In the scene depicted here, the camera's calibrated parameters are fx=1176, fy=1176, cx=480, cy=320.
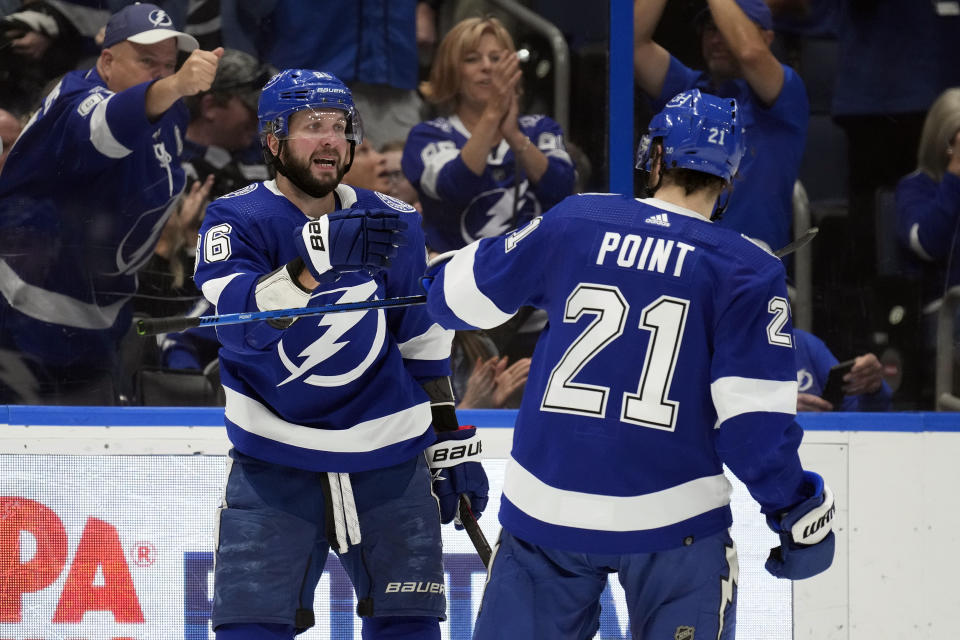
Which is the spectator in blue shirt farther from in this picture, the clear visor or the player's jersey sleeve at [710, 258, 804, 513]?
the player's jersey sleeve at [710, 258, 804, 513]

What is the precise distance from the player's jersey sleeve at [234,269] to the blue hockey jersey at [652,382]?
506 mm

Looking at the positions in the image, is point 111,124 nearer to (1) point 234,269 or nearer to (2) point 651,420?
(1) point 234,269

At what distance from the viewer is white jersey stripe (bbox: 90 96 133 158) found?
326 centimetres

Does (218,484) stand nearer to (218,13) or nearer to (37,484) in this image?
(37,484)

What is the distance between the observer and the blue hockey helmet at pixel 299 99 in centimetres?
228

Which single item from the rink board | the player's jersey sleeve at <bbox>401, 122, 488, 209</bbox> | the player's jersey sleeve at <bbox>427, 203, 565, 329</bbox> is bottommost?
the rink board

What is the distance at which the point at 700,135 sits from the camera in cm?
192

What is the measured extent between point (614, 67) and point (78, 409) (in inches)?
67.9

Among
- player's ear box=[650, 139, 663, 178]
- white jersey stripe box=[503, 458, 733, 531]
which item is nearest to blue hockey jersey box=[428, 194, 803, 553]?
white jersey stripe box=[503, 458, 733, 531]

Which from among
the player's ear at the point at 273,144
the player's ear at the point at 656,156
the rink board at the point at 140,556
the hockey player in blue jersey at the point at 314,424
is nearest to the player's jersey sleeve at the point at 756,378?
the player's ear at the point at 656,156

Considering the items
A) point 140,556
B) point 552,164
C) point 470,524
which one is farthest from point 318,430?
point 552,164

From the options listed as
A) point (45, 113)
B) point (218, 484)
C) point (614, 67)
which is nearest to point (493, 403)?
point (218, 484)

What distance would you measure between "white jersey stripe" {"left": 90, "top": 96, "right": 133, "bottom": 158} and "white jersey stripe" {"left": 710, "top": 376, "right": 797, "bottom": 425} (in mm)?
2080

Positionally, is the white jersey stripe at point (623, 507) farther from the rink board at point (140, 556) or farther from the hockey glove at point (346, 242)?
the rink board at point (140, 556)
